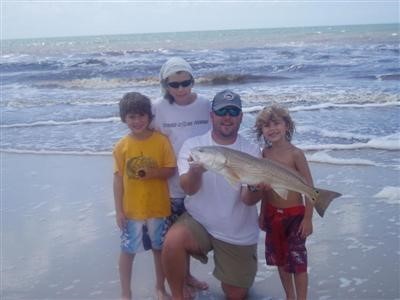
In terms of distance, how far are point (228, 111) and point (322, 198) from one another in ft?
2.95

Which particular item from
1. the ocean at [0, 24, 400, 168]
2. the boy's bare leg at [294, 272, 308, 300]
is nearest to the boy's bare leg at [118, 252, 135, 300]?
the boy's bare leg at [294, 272, 308, 300]

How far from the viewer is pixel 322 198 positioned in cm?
336

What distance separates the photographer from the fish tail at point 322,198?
10.9 feet

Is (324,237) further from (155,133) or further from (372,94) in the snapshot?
(372,94)

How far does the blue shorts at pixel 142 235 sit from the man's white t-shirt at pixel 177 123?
29 centimetres

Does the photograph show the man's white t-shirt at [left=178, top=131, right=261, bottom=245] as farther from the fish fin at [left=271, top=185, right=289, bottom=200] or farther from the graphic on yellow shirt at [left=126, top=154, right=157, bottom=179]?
the fish fin at [left=271, top=185, right=289, bottom=200]

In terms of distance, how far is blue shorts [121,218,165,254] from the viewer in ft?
13.0

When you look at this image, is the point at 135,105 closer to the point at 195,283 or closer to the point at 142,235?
the point at 142,235

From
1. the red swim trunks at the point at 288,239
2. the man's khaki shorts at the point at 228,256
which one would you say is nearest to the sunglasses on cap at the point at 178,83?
the man's khaki shorts at the point at 228,256

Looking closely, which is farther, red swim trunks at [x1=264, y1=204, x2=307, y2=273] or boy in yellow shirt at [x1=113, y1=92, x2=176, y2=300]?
boy in yellow shirt at [x1=113, y1=92, x2=176, y2=300]

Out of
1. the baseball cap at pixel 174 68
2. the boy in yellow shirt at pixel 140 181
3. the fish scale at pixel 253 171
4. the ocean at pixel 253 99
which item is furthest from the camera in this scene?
the ocean at pixel 253 99

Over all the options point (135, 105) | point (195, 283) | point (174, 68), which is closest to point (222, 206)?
point (195, 283)

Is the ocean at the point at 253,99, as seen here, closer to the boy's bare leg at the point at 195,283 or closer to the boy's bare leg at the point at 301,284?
the boy's bare leg at the point at 195,283

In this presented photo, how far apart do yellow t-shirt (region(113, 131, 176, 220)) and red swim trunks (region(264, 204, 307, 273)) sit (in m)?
0.85
